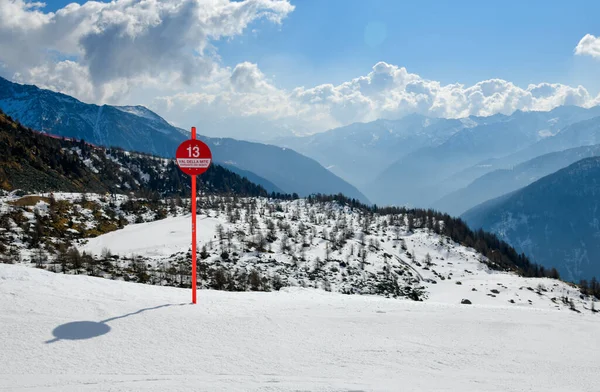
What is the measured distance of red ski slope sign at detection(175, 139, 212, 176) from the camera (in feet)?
31.2

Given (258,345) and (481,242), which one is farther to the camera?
(481,242)

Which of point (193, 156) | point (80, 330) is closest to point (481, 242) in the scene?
point (193, 156)

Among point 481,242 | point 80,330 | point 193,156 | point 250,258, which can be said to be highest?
point 193,156

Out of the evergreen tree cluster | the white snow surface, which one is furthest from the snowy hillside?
the white snow surface

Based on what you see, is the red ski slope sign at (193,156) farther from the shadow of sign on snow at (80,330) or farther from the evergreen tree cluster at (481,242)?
the evergreen tree cluster at (481,242)

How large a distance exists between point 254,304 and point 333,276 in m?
67.8

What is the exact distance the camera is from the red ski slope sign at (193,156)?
9.51 metres

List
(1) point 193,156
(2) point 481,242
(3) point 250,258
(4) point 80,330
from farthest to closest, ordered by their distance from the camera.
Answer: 1. (2) point 481,242
2. (3) point 250,258
3. (1) point 193,156
4. (4) point 80,330

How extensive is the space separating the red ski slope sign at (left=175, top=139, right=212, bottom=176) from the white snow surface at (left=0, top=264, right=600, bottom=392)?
3495 millimetres

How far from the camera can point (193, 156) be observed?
956cm

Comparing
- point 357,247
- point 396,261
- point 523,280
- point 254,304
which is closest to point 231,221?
point 357,247

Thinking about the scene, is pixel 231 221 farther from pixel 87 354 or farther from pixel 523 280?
pixel 87 354

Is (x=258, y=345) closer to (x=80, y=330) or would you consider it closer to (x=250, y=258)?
(x=80, y=330)

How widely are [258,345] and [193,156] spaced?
527 centimetres
